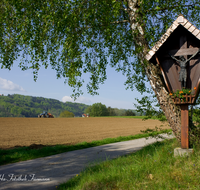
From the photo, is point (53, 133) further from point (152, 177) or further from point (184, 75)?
point (152, 177)

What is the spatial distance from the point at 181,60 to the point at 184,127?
181 centimetres

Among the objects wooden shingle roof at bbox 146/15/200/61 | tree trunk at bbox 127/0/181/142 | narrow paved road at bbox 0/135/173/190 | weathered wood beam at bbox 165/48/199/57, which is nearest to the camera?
narrow paved road at bbox 0/135/173/190

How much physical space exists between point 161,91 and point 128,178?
2.96 meters

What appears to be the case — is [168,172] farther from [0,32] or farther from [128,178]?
→ [0,32]

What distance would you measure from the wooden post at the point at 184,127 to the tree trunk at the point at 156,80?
423 mm

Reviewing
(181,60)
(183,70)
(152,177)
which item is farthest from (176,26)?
(152,177)

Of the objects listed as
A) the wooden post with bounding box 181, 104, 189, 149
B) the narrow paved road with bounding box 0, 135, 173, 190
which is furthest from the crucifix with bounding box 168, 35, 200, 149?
the narrow paved road with bounding box 0, 135, 173, 190

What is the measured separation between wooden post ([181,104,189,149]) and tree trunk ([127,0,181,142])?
423 millimetres

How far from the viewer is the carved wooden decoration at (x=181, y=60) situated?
5.16 metres

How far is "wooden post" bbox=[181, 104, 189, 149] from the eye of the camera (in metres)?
5.18

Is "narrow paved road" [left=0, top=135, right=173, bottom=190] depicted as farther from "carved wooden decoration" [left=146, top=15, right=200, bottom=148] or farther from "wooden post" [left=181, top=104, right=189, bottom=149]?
"carved wooden decoration" [left=146, top=15, right=200, bottom=148]

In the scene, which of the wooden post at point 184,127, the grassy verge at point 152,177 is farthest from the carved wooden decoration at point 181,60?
the grassy verge at point 152,177

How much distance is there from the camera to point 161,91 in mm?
5918

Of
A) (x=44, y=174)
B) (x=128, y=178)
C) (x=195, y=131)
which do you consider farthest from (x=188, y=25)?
(x=44, y=174)
